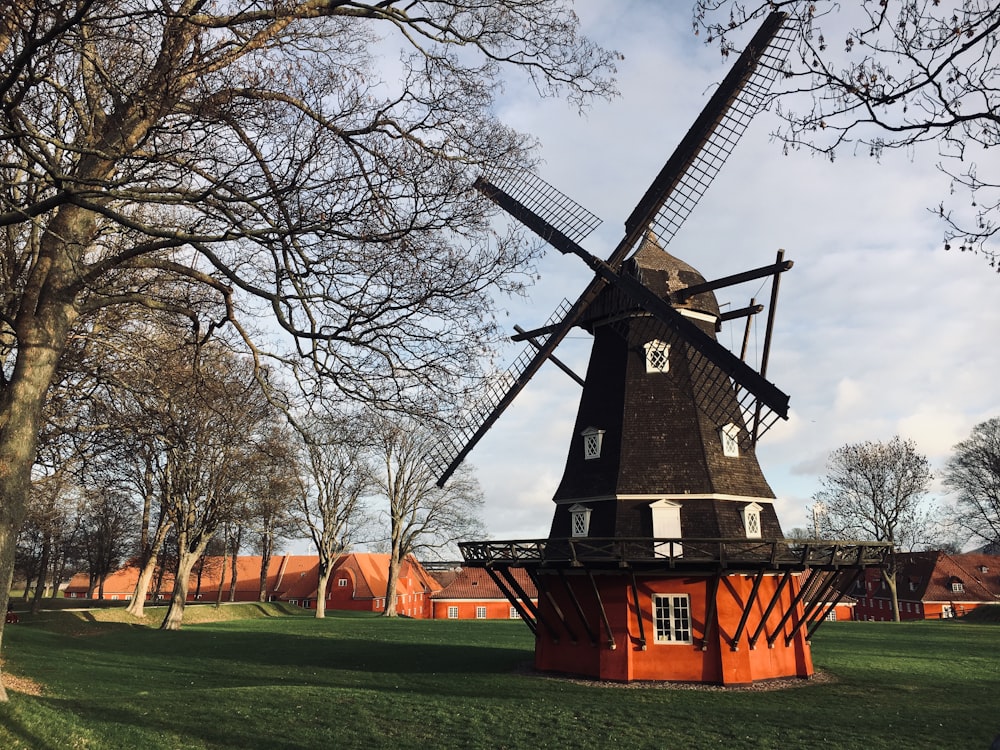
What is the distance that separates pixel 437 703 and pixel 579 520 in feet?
20.0

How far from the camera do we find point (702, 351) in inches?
746

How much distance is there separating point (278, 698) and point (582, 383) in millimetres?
11712

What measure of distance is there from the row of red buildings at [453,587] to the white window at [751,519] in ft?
134

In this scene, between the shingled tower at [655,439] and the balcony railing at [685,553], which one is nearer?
the balcony railing at [685,553]

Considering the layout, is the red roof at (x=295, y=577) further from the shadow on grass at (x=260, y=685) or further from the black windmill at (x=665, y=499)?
the black windmill at (x=665, y=499)

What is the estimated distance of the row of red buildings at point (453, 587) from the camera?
189ft

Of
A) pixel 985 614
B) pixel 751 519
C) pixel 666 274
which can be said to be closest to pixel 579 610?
pixel 751 519

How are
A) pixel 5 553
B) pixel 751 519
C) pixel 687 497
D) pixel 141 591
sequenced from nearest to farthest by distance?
1. pixel 5 553
2. pixel 687 497
3. pixel 751 519
4. pixel 141 591

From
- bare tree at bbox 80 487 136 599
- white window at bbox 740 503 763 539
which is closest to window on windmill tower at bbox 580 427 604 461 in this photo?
white window at bbox 740 503 763 539

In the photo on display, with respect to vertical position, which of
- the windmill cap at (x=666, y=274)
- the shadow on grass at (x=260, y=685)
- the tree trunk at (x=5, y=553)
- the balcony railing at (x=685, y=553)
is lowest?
the shadow on grass at (x=260, y=685)

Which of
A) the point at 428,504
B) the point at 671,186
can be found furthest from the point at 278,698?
the point at 428,504

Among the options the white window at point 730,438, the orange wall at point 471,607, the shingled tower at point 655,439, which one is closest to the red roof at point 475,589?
the orange wall at point 471,607

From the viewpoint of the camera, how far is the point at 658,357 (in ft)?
66.9

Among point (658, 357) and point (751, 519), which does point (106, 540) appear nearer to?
point (658, 357)
